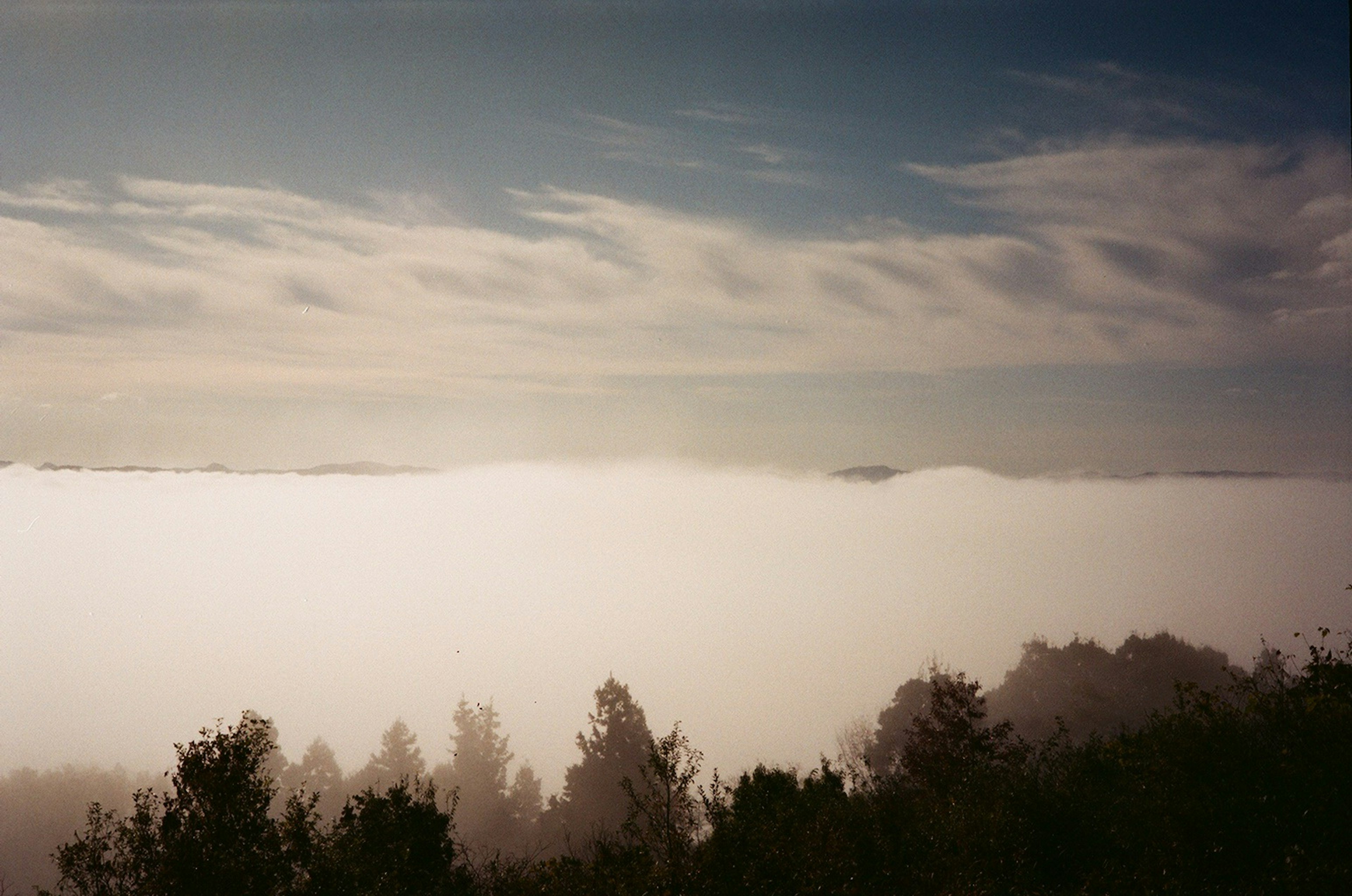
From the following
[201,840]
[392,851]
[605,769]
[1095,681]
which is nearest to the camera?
[201,840]

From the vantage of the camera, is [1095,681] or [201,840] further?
[1095,681]

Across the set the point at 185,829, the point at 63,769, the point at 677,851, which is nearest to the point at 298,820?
the point at 185,829

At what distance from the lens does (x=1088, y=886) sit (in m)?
31.2

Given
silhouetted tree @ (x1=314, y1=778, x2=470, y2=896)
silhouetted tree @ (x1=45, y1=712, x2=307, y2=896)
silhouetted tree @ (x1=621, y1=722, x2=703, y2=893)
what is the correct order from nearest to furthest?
silhouetted tree @ (x1=45, y1=712, x2=307, y2=896) < silhouetted tree @ (x1=314, y1=778, x2=470, y2=896) < silhouetted tree @ (x1=621, y1=722, x2=703, y2=893)

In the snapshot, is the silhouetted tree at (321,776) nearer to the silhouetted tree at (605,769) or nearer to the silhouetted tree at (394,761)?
the silhouetted tree at (394,761)

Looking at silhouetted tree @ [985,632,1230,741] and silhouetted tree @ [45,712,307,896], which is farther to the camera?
silhouetted tree @ [985,632,1230,741]

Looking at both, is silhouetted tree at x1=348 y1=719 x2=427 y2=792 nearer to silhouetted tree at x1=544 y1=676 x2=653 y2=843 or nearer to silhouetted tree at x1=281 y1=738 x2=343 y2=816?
silhouetted tree at x1=281 y1=738 x2=343 y2=816

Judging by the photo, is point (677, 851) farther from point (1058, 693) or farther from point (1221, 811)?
point (1058, 693)

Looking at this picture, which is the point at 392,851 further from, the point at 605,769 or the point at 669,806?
the point at 605,769

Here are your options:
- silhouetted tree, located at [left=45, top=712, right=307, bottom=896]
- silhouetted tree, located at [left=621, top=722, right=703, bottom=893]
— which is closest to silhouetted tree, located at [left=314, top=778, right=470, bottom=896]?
silhouetted tree, located at [left=45, top=712, right=307, bottom=896]

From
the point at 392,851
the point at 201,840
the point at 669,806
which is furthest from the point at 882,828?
the point at 201,840

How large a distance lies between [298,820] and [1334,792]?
43.7m

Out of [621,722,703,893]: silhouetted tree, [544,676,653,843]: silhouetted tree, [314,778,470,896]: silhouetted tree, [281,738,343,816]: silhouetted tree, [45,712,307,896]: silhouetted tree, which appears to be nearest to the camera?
[45,712,307,896]: silhouetted tree

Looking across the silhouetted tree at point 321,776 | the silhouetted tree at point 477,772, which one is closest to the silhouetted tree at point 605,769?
the silhouetted tree at point 477,772
